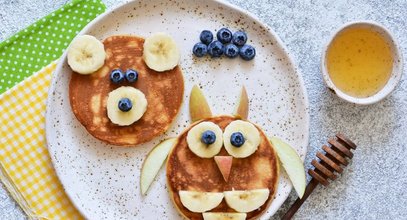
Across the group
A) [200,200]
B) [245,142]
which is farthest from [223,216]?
[245,142]

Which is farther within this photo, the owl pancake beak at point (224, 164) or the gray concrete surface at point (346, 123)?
the gray concrete surface at point (346, 123)

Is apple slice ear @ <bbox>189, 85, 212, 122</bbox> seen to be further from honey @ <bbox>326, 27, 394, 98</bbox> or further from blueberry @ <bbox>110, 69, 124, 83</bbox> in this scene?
honey @ <bbox>326, 27, 394, 98</bbox>

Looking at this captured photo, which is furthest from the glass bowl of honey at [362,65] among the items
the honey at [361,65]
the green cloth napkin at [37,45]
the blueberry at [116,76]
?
the green cloth napkin at [37,45]

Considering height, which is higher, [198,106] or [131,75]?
[131,75]

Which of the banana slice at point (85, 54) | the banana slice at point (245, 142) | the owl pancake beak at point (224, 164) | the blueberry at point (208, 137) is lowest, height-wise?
the owl pancake beak at point (224, 164)

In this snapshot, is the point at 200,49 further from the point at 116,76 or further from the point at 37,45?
the point at 37,45

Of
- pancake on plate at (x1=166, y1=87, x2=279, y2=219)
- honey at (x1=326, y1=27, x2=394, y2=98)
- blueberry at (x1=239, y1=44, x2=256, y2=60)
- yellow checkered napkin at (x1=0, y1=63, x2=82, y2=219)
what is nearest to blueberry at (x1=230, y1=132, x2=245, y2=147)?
pancake on plate at (x1=166, y1=87, x2=279, y2=219)

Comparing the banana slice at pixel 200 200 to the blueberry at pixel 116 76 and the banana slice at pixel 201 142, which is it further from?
the blueberry at pixel 116 76
